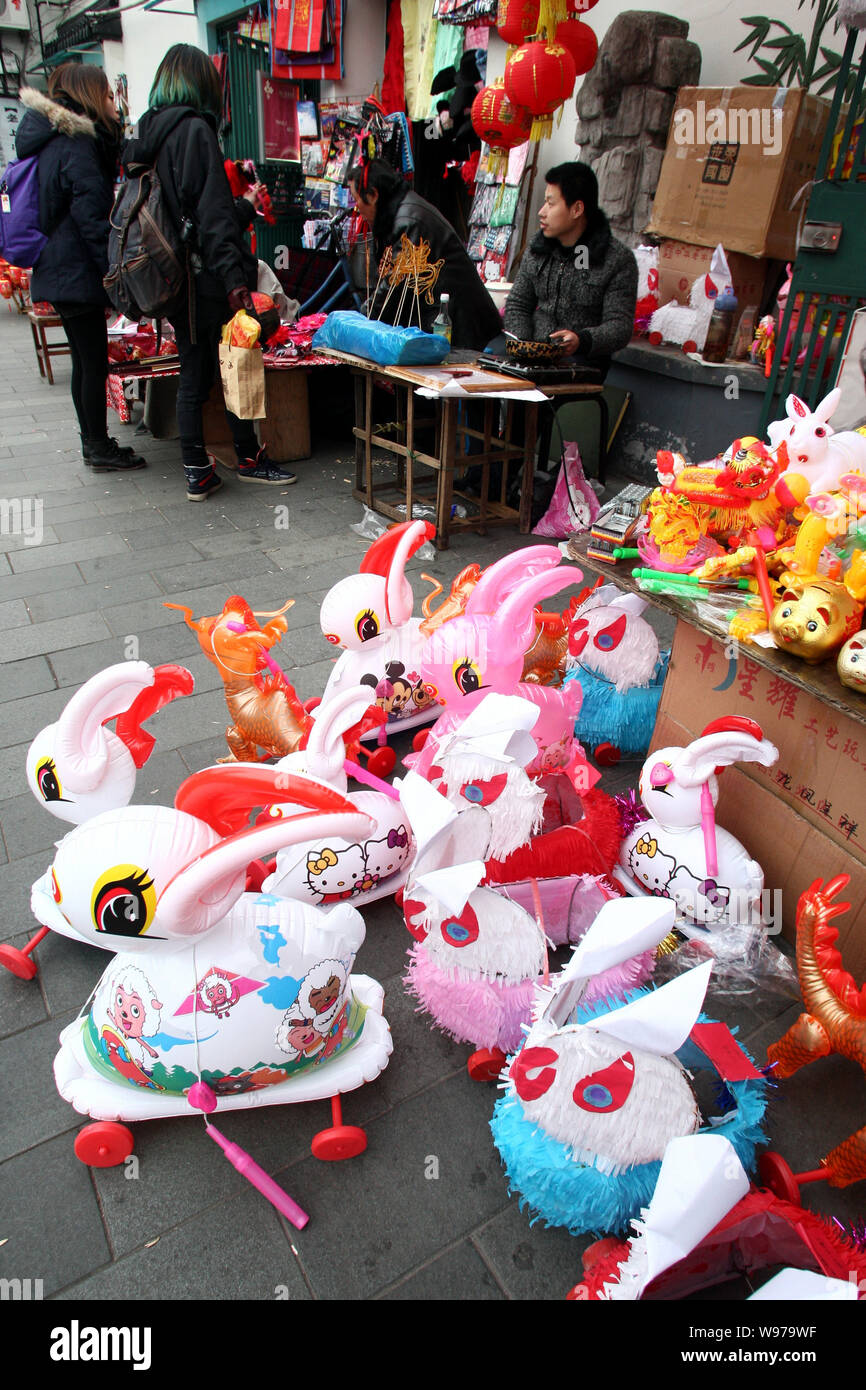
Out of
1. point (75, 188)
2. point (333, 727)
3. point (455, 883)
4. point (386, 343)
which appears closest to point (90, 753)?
point (333, 727)

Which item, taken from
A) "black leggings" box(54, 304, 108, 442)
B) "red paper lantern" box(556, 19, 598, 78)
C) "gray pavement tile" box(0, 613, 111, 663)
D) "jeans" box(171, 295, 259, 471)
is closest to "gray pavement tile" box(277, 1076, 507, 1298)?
"gray pavement tile" box(0, 613, 111, 663)

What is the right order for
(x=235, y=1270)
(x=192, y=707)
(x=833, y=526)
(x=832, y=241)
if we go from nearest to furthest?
1. (x=235, y=1270)
2. (x=833, y=526)
3. (x=192, y=707)
4. (x=832, y=241)

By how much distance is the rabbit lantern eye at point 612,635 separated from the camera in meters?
2.86

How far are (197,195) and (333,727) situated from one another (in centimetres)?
369

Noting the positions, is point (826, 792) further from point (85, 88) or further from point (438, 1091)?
point (85, 88)

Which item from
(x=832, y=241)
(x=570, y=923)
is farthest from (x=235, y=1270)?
(x=832, y=241)

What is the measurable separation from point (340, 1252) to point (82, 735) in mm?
1231

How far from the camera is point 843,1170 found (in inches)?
63.7

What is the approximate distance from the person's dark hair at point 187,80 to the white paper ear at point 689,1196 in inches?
202

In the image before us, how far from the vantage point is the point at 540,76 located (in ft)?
15.6

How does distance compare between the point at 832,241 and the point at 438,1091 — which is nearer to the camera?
the point at 438,1091

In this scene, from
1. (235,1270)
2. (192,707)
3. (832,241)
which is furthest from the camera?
(832,241)

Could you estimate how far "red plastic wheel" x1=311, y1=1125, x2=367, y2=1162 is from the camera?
5.51 ft

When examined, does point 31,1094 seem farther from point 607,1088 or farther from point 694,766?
point 694,766
